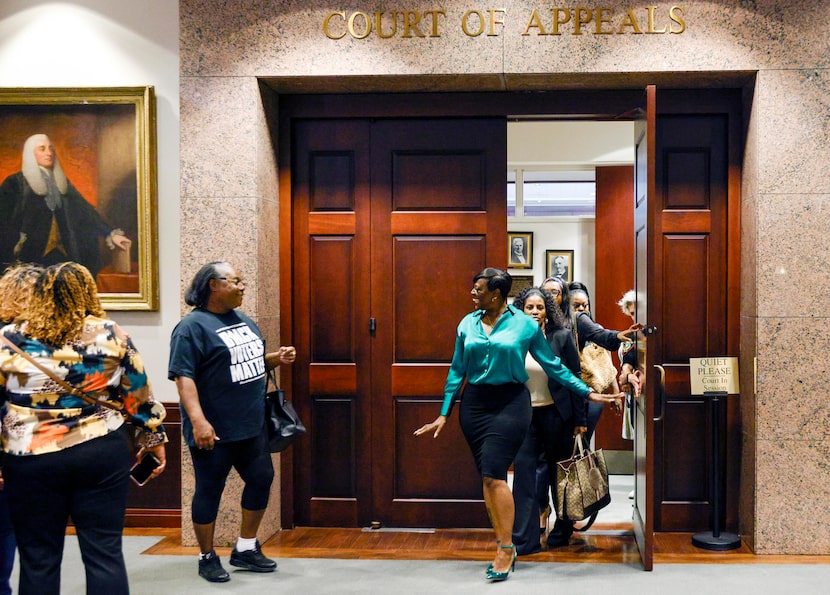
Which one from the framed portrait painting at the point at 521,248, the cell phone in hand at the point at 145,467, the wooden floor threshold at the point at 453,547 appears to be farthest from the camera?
the framed portrait painting at the point at 521,248

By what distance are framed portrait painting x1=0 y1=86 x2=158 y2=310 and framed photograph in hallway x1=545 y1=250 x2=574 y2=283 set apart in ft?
15.4

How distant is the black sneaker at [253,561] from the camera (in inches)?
198

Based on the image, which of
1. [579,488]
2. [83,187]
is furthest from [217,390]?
[579,488]

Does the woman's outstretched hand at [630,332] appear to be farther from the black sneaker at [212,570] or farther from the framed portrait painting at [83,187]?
the framed portrait painting at [83,187]

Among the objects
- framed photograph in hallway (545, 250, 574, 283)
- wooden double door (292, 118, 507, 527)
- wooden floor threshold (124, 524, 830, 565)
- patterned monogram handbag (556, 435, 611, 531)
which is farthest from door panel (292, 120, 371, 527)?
framed photograph in hallway (545, 250, 574, 283)

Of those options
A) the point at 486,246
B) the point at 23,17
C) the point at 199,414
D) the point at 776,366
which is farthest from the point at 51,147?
the point at 776,366

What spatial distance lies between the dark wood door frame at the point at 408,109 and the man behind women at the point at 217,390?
3.46 ft

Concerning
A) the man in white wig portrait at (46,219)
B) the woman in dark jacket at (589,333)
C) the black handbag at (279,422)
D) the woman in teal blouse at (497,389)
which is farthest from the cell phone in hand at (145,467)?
the woman in dark jacket at (589,333)

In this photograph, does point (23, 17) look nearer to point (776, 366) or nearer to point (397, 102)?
point (397, 102)

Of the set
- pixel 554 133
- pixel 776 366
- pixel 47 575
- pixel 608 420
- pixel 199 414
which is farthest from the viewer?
pixel 554 133

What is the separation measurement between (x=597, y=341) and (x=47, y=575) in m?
3.72

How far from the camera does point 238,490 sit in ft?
18.3

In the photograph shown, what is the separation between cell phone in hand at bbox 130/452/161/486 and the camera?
3.86 meters

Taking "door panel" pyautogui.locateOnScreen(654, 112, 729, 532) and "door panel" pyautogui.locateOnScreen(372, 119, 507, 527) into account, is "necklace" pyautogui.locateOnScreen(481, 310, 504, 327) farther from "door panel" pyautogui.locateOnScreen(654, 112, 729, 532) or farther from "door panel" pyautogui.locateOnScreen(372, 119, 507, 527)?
"door panel" pyautogui.locateOnScreen(654, 112, 729, 532)
